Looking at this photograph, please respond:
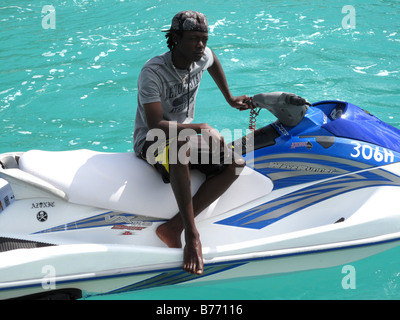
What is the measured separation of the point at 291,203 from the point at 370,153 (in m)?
0.49

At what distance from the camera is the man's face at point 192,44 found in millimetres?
2516

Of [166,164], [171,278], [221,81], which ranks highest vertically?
[221,81]

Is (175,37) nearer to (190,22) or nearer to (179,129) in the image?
(190,22)

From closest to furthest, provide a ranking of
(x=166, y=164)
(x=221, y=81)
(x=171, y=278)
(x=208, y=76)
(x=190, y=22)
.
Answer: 1. (x=190, y=22)
2. (x=166, y=164)
3. (x=171, y=278)
4. (x=221, y=81)
5. (x=208, y=76)

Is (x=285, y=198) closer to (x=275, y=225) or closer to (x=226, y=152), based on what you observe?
(x=275, y=225)

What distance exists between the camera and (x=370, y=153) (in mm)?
2682

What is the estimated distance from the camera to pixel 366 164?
2.68 m

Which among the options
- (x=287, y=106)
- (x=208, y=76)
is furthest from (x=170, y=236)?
(x=208, y=76)

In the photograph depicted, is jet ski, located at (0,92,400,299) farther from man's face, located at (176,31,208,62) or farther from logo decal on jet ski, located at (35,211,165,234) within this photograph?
man's face, located at (176,31,208,62)

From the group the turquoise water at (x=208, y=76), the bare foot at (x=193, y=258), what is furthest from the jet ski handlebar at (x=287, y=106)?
the turquoise water at (x=208, y=76)

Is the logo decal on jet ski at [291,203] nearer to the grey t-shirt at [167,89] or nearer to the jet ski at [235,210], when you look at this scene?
the jet ski at [235,210]

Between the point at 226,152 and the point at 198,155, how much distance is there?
Answer: 0.15 m

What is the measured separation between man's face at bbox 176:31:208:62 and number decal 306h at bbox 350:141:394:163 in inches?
36.6
